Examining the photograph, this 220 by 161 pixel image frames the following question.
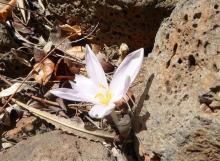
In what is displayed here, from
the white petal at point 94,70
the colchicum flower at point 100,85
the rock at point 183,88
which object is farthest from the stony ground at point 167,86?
A: the white petal at point 94,70

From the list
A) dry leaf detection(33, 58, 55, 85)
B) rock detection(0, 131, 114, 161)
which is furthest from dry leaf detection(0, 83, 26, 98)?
rock detection(0, 131, 114, 161)

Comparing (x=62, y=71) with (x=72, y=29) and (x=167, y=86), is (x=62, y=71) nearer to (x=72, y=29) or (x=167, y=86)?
(x=72, y=29)

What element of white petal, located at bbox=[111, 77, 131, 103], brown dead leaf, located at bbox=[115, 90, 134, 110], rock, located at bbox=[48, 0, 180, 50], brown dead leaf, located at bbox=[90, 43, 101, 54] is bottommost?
brown dead leaf, located at bbox=[115, 90, 134, 110]

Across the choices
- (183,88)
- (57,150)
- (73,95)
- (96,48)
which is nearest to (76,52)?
(96,48)

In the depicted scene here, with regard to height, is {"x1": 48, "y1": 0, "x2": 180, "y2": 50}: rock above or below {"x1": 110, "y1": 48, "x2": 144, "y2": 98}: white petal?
above

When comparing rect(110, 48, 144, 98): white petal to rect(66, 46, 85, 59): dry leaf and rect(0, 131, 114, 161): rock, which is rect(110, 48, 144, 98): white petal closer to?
rect(0, 131, 114, 161): rock

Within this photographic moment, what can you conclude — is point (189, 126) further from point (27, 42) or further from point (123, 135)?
point (27, 42)

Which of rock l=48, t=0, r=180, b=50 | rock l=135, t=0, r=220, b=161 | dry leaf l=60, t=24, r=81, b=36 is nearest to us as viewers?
rock l=135, t=0, r=220, b=161

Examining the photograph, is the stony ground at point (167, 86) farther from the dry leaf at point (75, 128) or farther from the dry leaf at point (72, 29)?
the dry leaf at point (72, 29)

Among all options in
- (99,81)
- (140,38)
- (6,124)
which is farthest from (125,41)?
(6,124)
